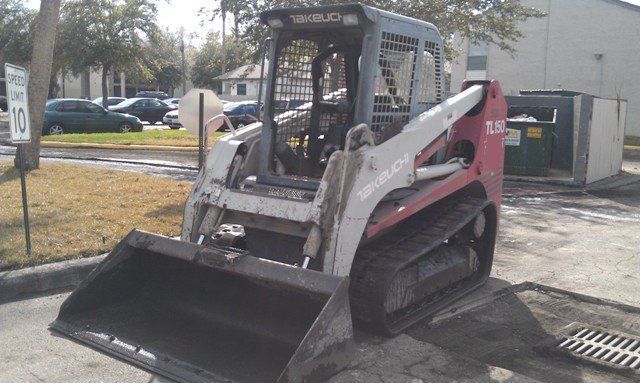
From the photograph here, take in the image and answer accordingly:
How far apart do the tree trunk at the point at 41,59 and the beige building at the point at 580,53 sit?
2276 centimetres

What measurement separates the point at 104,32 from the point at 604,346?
3196 centimetres

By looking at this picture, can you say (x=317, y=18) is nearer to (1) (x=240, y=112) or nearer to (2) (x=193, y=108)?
(2) (x=193, y=108)

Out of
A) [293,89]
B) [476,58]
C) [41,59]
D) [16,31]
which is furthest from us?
[16,31]

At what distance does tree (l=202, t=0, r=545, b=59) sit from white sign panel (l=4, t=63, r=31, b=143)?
8.02m

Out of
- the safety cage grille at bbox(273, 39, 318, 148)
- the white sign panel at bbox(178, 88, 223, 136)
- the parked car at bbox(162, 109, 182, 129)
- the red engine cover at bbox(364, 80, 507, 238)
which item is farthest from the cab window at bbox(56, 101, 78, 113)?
the red engine cover at bbox(364, 80, 507, 238)

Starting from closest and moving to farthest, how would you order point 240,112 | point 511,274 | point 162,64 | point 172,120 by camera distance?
1. point 511,274
2. point 240,112
3. point 172,120
4. point 162,64

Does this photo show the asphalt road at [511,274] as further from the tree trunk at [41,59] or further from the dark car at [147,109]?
the dark car at [147,109]

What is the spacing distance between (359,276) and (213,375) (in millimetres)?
1332

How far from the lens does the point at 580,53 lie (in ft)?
102

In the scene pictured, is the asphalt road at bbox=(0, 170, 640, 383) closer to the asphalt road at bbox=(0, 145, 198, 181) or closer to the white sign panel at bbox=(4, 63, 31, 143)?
the white sign panel at bbox=(4, 63, 31, 143)

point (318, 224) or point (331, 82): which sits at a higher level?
point (331, 82)

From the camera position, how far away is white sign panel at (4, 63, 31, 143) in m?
6.09

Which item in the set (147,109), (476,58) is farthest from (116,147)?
(476,58)

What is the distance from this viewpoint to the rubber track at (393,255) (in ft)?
15.4
